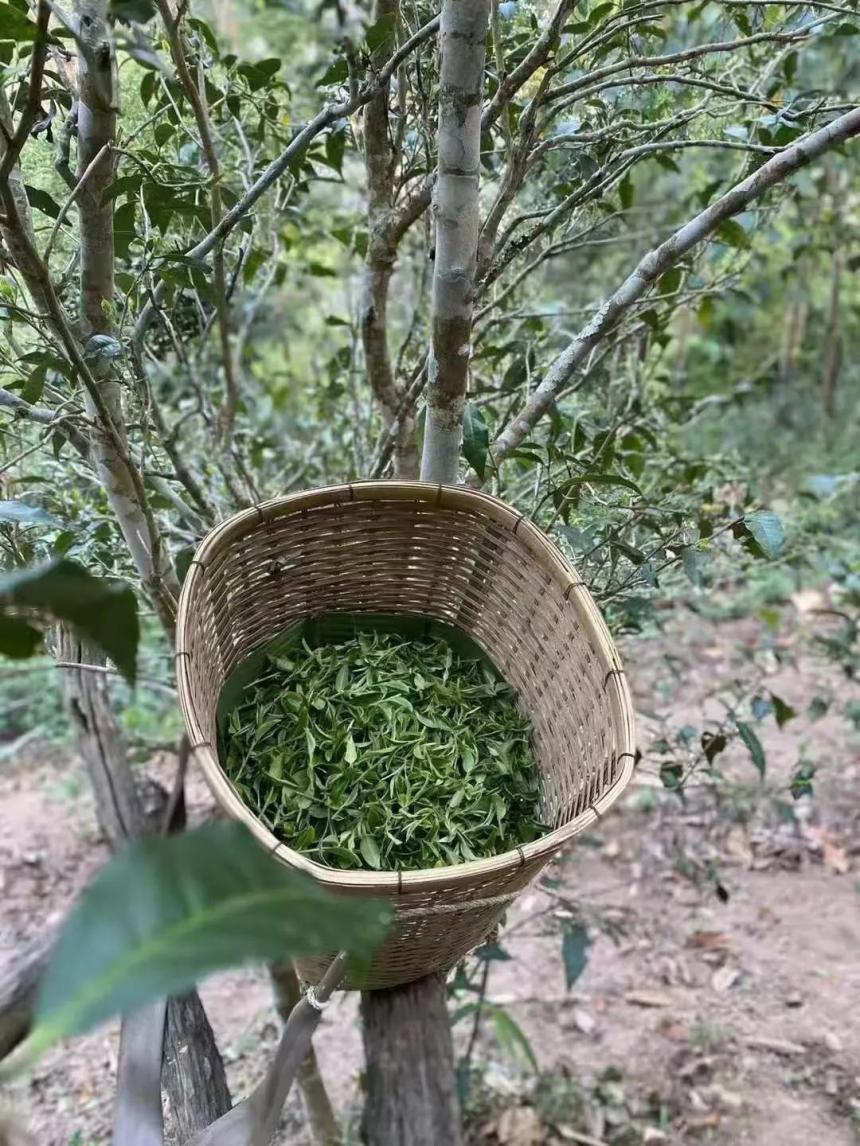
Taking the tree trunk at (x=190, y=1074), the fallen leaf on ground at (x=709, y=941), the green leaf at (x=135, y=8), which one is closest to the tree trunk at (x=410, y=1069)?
the tree trunk at (x=190, y=1074)

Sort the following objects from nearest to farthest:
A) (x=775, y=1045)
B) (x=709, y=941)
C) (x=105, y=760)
Result: 1. (x=105, y=760)
2. (x=775, y=1045)
3. (x=709, y=941)

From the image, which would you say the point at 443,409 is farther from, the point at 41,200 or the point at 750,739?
the point at 750,739

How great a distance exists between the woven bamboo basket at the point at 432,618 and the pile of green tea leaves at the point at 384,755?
4cm

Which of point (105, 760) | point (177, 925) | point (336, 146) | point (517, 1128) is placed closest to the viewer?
point (177, 925)

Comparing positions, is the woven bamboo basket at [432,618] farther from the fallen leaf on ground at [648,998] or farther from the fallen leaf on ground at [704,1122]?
the fallen leaf on ground at [648,998]

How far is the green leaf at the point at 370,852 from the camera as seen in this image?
84cm

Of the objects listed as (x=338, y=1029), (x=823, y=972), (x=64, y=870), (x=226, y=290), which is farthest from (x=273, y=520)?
(x=64, y=870)

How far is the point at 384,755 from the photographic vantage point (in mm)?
961

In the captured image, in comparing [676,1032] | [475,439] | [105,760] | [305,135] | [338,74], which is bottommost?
[676,1032]

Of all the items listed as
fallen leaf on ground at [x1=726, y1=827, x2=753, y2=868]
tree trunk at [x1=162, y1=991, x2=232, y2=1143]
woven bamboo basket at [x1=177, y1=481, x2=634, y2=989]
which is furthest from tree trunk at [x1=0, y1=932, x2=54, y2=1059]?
fallen leaf on ground at [x1=726, y1=827, x2=753, y2=868]

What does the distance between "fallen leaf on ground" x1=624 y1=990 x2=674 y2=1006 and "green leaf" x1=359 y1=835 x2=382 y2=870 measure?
1359 millimetres

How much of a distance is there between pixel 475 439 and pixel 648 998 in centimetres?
155

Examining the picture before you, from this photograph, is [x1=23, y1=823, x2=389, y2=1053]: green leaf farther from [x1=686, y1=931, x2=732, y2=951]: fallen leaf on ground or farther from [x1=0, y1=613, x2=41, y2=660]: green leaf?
[x1=686, y1=931, x2=732, y2=951]: fallen leaf on ground

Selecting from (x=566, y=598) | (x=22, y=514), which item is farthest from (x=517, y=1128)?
(x=22, y=514)
